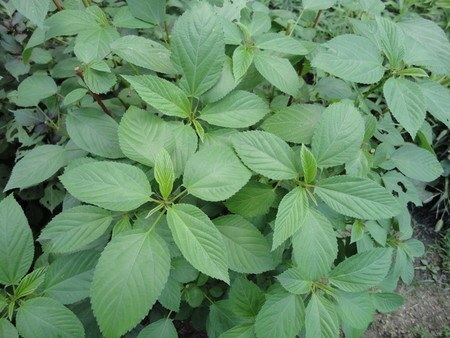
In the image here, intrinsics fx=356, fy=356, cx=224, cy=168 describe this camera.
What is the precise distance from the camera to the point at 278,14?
5.03ft

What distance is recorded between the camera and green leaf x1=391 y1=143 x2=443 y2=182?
122cm

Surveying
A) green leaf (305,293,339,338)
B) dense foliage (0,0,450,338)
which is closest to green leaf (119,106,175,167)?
dense foliage (0,0,450,338)

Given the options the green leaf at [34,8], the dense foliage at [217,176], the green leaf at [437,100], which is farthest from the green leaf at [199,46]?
the green leaf at [437,100]

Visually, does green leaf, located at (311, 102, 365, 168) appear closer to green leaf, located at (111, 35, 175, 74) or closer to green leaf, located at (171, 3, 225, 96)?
green leaf, located at (171, 3, 225, 96)

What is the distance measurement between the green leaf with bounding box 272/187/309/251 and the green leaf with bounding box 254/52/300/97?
320mm

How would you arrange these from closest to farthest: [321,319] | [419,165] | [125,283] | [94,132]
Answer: [125,283] < [321,319] < [94,132] < [419,165]

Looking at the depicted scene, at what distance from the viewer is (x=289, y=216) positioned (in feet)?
2.99

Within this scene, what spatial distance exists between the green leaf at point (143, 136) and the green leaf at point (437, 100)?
0.76 meters

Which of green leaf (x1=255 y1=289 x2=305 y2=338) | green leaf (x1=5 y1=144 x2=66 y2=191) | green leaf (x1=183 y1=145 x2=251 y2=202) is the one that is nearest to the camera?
green leaf (x1=183 y1=145 x2=251 y2=202)

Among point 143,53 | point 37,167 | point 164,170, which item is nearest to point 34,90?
point 37,167

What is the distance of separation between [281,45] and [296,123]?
0.24 meters

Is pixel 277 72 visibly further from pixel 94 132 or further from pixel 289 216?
pixel 94 132

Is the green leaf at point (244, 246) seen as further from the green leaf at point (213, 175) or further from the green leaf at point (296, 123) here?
the green leaf at point (296, 123)

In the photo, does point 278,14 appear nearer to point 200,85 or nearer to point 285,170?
point 200,85
